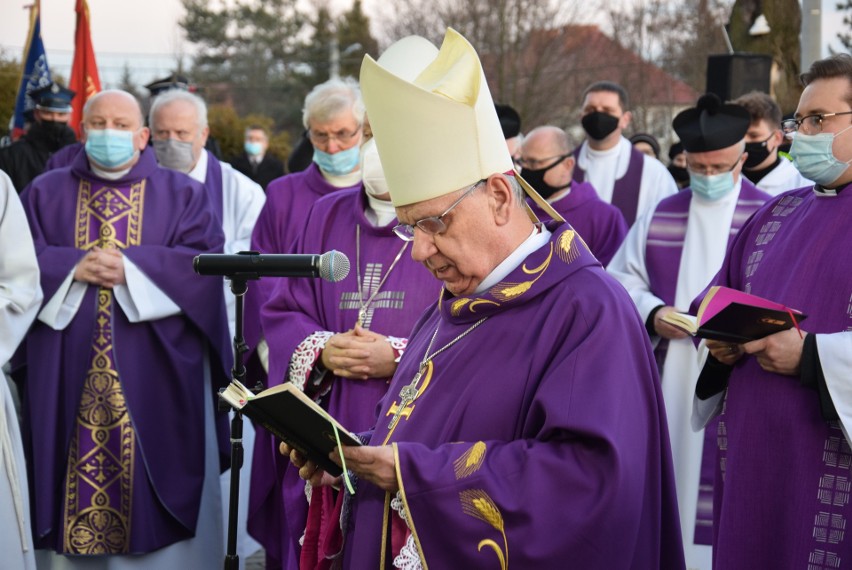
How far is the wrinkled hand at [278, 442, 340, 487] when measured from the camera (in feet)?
10.5

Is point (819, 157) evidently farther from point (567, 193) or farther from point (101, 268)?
point (101, 268)

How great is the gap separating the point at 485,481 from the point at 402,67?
239 cm

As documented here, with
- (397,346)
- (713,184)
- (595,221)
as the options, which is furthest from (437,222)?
(595,221)

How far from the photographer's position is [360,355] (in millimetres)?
4637

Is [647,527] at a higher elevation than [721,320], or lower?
lower

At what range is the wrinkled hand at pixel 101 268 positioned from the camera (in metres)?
5.93

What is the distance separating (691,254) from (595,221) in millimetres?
958

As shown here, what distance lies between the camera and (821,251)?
160 inches

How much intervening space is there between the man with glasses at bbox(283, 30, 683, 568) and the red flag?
26.0 ft

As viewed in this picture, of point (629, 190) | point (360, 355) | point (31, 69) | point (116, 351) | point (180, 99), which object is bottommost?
point (116, 351)

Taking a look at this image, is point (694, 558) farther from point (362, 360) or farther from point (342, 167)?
point (342, 167)

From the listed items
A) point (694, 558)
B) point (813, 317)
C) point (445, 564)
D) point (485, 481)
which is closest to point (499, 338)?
point (485, 481)

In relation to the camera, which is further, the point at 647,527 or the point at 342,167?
the point at 342,167

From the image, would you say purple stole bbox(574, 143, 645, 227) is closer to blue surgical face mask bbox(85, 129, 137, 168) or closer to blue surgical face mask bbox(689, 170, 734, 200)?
blue surgical face mask bbox(689, 170, 734, 200)
